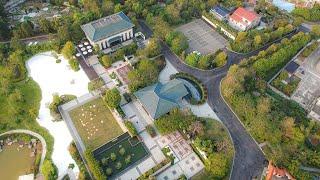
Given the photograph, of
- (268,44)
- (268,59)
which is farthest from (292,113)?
(268,44)

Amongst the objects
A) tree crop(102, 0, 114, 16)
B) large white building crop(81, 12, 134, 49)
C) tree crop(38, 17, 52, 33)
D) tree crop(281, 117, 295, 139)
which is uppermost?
tree crop(38, 17, 52, 33)

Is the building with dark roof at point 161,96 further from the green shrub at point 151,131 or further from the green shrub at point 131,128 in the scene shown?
the green shrub at point 131,128

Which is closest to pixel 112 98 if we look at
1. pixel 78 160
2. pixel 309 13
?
pixel 78 160

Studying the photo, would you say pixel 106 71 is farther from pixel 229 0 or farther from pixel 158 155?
pixel 229 0

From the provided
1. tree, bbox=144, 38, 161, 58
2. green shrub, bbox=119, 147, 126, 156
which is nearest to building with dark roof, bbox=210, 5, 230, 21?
tree, bbox=144, 38, 161, 58

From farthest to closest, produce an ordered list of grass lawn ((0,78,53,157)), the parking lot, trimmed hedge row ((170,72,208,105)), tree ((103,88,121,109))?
the parking lot, trimmed hedge row ((170,72,208,105)), tree ((103,88,121,109)), grass lawn ((0,78,53,157))

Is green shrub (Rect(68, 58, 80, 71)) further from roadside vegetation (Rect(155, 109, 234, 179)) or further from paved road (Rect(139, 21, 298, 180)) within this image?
roadside vegetation (Rect(155, 109, 234, 179))

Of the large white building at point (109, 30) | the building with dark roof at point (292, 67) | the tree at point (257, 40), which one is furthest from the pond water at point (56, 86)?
the building with dark roof at point (292, 67)
